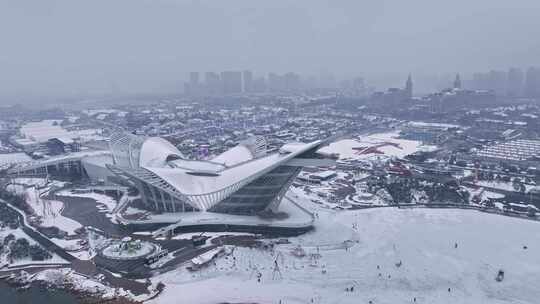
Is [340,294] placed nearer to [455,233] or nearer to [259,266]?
[259,266]

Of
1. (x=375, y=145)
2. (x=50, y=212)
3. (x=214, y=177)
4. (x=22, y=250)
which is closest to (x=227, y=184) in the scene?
(x=214, y=177)

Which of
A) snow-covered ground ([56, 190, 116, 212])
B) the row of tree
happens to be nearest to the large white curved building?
snow-covered ground ([56, 190, 116, 212])

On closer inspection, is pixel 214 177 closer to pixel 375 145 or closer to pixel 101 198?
pixel 101 198

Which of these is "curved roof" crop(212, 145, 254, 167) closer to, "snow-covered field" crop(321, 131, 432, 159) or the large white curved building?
the large white curved building

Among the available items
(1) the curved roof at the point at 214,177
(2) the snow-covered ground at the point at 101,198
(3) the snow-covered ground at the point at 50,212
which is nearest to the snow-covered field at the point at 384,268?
(1) the curved roof at the point at 214,177

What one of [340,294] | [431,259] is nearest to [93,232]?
[340,294]

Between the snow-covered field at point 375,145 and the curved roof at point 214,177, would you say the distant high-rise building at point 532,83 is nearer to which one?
the snow-covered field at point 375,145
